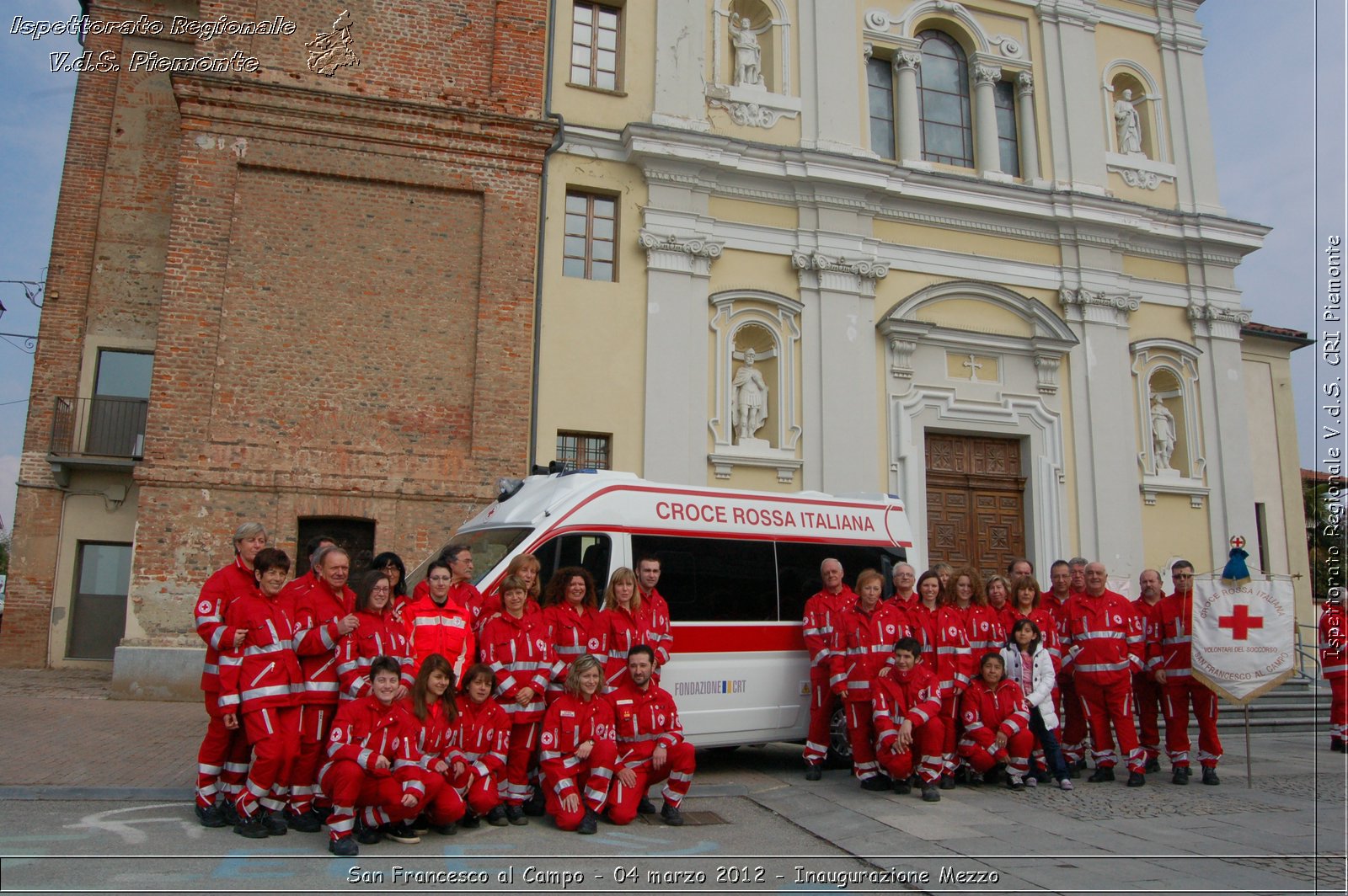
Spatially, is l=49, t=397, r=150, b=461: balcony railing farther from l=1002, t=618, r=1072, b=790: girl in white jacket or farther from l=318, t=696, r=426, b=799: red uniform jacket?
l=1002, t=618, r=1072, b=790: girl in white jacket

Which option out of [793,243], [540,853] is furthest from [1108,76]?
[540,853]

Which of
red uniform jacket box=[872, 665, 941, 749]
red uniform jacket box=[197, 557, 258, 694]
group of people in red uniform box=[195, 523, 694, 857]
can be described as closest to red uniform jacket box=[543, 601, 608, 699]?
group of people in red uniform box=[195, 523, 694, 857]

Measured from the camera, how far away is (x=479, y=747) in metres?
6.34

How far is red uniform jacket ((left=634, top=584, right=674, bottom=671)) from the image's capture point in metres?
7.49

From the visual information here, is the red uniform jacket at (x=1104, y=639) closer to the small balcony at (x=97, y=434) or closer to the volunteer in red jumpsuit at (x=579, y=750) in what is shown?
the volunteer in red jumpsuit at (x=579, y=750)

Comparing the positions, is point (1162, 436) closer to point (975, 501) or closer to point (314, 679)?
point (975, 501)

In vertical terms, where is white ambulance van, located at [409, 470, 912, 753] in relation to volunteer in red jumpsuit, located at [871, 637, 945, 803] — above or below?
above

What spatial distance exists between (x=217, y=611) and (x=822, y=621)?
4.97 metres

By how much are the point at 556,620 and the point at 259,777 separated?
2229 mm

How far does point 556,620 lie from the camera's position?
716cm

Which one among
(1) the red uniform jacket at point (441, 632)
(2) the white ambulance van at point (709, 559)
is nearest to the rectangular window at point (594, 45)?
(2) the white ambulance van at point (709, 559)

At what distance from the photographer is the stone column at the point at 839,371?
15516mm

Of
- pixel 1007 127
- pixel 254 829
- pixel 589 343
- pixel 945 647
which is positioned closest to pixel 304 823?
pixel 254 829

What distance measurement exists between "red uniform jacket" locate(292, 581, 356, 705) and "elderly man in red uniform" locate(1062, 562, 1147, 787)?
21.8 ft
